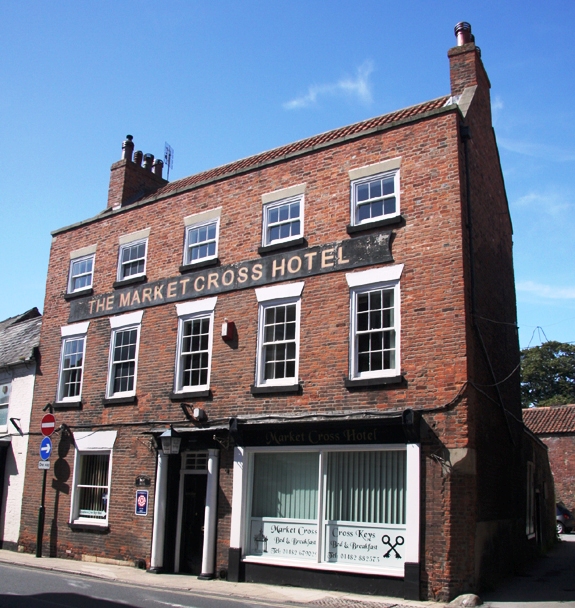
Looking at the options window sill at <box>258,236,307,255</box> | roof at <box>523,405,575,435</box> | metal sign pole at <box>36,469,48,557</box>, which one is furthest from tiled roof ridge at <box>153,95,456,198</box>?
roof at <box>523,405,575,435</box>

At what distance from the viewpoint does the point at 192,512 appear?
49.1 feet

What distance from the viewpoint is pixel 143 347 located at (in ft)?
54.4

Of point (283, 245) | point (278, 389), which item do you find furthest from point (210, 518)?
point (283, 245)

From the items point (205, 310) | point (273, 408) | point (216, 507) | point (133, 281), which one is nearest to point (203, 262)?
point (205, 310)

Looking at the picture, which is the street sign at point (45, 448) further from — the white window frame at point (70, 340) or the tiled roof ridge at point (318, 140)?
the tiled roof ridge at point (318, 140)

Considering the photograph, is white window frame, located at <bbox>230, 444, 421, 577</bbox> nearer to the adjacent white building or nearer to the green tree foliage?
the adjacent white building

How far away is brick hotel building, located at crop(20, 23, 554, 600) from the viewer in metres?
11.9

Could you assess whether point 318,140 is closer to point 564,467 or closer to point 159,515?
point 159,515

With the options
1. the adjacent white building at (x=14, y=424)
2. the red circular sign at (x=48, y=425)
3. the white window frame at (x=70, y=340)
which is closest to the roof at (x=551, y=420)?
the white window frame at (x=70, y=340)

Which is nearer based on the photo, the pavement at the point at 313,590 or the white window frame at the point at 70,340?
the pavement at the point at 313,590

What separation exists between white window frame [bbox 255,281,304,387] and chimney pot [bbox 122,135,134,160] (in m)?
9.28

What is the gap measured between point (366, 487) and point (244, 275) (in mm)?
5494

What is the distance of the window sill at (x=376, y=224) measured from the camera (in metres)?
13.1

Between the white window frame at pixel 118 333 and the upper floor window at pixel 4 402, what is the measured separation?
4.84 meters
